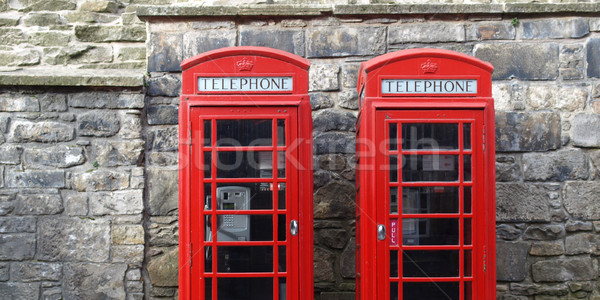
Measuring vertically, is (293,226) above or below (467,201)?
below

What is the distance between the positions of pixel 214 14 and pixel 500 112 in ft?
9.37

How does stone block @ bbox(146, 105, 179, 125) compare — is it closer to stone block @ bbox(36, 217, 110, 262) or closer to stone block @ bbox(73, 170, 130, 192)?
stone block @ bbox(73, 170, 130, 192)

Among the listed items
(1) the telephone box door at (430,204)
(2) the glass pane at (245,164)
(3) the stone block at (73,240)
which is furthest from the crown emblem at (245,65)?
(3) the stone block at (73,240)

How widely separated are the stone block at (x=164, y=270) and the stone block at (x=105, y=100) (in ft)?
4.71

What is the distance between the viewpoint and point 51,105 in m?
4.60

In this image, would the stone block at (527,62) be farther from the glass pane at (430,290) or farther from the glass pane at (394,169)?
the glass pane at (430,290)

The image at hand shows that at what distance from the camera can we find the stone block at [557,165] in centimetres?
462

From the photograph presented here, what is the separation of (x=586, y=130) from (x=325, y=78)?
249 centimetres

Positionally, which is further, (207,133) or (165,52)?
(165,52)

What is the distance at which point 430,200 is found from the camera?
3.61 m

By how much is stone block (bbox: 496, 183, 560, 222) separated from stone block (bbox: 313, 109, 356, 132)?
1.51 meters

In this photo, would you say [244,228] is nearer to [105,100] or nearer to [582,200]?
[105,100]

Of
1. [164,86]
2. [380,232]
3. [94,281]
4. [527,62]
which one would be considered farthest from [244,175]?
[527,62]

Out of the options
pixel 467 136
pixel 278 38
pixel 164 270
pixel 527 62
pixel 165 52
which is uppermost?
pixel 278 38
